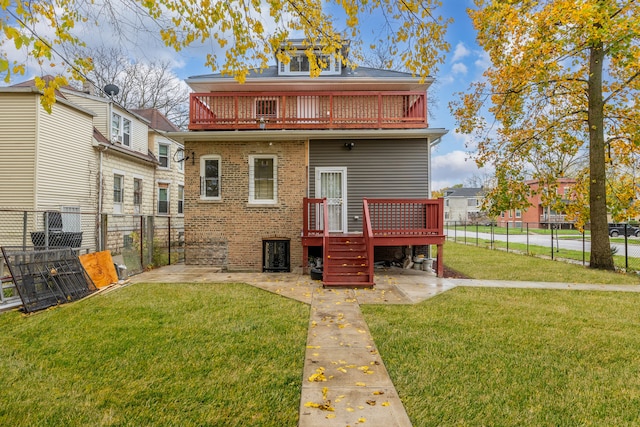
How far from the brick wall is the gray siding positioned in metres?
0.83

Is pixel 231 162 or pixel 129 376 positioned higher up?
pixel 231 162

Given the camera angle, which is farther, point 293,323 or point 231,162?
point 231,162

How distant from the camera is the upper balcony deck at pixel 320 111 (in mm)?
10594

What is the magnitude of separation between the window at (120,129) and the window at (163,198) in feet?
10.5

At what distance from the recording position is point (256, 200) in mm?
10883

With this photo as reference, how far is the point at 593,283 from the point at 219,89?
12807mm

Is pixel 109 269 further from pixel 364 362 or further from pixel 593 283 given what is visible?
pixel 593 283

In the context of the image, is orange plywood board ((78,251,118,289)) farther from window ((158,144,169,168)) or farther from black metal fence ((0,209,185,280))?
window ((158,144,169,168))

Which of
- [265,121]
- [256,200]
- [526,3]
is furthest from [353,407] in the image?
[526,3]

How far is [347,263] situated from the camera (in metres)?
8.66

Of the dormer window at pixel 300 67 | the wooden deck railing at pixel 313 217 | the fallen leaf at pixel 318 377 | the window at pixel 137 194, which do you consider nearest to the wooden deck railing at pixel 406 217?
the wooden deck railing at pixel 313 217

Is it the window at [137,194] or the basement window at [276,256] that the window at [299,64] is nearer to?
the basement window at [276,256]

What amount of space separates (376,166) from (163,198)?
13.9 meters

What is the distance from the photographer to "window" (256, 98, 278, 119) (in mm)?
11625
